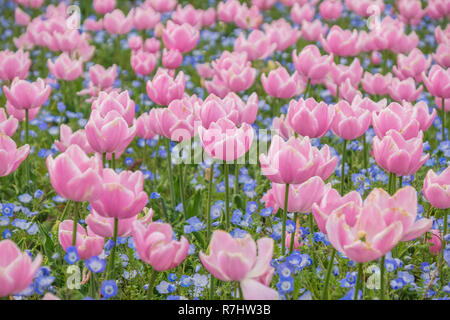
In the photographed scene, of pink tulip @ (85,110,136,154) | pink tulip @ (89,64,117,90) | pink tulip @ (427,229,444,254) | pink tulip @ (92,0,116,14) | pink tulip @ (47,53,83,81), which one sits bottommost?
pink tulip @ (427,229,444,254)

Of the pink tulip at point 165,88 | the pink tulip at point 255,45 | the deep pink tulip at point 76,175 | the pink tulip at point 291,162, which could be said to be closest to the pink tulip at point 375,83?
the pink tulip at point 255,45

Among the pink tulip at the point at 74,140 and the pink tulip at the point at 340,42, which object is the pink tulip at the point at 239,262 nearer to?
the pink tulip at the point at 74,140

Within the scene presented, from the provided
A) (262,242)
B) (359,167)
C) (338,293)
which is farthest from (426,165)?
(262,242)

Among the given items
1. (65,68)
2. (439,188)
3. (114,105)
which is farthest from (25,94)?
(439,188)

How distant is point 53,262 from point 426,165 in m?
2.14

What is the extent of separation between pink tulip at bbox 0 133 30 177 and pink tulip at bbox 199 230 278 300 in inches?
39.8

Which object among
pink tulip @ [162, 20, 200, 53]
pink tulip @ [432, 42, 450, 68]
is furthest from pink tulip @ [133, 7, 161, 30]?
pink tulip @ [432, 42, 450, 68]

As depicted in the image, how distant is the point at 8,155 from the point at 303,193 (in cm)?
114

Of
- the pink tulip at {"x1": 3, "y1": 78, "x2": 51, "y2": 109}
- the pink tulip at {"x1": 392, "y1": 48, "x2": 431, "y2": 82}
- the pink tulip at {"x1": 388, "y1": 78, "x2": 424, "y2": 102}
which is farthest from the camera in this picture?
the pink tulip at {"x1": 392, "y1": 48, "x2": 431, "y2": 82}

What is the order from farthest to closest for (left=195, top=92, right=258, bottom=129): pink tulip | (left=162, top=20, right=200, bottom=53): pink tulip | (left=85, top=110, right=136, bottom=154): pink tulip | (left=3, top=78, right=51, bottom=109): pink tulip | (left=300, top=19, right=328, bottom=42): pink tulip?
(left=300, top=19, right=328, bottom=42): pink tulip → (left=162, top=20, right=200, bottom=53): pink tulip → (left=3, top=78, right=51, bottom=109): pink tulip → (left=195, top=92, right=258, bottom=129): pink tulip → (left=85, top=110, right=136, bottom=154): pink tulip

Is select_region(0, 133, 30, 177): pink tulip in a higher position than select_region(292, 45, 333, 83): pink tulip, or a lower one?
lower

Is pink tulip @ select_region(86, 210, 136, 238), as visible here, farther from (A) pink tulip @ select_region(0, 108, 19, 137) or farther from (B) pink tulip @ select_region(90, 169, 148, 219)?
(A) pink tulip @ select_region(0, 108, 19, 137)

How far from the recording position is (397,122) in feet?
8.60

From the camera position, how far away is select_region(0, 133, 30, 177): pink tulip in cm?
245
